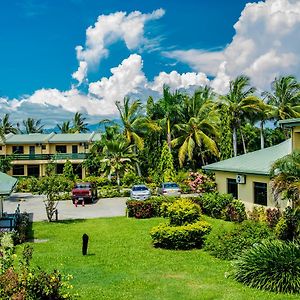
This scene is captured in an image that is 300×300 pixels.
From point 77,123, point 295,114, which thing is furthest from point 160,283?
point 77,123

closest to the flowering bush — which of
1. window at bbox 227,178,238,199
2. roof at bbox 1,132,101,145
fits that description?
window at bbox 227,178,238,199

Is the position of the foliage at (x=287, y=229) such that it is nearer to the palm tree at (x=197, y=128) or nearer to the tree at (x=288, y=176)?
the tree at (x=288, y=176)

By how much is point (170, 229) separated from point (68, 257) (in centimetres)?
431

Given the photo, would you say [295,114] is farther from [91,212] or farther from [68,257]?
[68,257]

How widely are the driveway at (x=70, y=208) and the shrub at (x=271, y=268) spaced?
16328 millimetres

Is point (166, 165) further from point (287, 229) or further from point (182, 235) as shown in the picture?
point (182, 235)

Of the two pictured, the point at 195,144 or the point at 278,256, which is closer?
the point at 278,256

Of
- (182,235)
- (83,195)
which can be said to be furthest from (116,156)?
(182,235)

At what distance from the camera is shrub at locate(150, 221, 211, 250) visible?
58.3ft

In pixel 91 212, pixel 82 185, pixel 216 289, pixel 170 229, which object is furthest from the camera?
pixel 82 185

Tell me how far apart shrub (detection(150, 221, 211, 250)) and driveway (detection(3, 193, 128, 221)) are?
1096cm

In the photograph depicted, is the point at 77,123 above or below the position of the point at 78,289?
above

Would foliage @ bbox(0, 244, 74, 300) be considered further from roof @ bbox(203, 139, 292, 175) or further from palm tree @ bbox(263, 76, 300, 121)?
palm tree @ bbox(263, 76, 300, 121)

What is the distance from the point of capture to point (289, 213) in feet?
60.7
